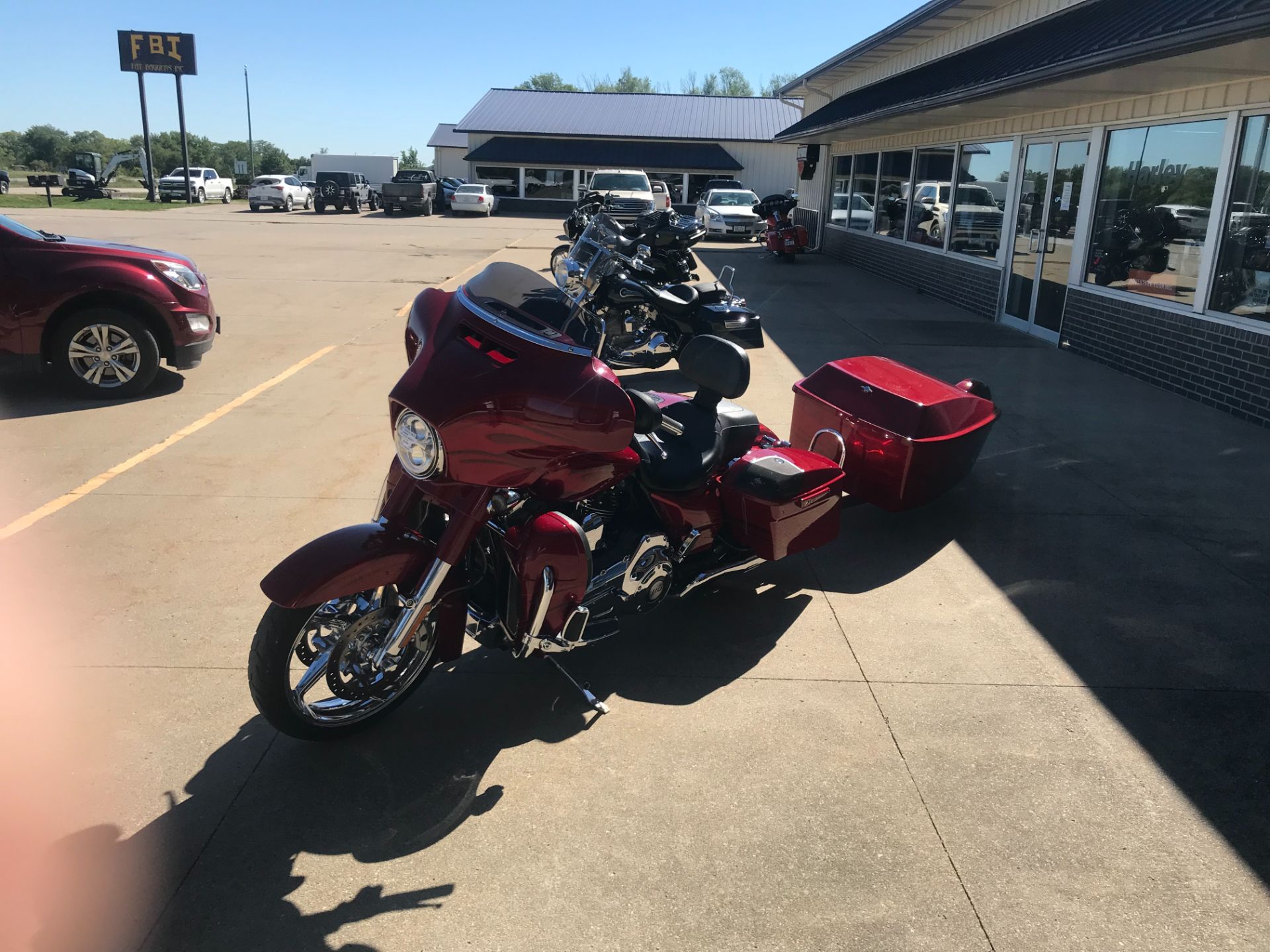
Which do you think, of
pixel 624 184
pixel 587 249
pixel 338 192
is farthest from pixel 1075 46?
pixel 338 192

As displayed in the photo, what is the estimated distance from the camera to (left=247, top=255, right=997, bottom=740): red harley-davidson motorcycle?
2887 millimetres

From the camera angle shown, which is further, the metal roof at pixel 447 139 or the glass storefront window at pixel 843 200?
the metal roof at pixel 447 139

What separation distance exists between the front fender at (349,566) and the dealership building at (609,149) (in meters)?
42.0

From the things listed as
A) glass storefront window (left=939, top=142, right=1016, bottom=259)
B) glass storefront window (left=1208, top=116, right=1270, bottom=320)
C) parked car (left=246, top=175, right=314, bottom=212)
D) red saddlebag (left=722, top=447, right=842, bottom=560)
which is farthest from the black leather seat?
parked car (left=246, top=175, right=314, bottom=212)

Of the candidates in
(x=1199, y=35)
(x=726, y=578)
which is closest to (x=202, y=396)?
(x=726, y=578)

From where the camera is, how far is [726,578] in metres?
4.66

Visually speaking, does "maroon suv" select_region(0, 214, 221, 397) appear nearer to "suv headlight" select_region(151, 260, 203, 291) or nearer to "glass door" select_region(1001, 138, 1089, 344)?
"suv headlight" select_region(151, 260, 203, 291)

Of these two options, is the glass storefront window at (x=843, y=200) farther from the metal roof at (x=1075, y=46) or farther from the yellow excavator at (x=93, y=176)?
the yellow excavator at (x=93, y=176)

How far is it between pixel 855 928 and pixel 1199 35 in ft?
22.0

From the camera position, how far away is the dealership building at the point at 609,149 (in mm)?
44406

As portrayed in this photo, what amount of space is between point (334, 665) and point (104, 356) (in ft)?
18.9

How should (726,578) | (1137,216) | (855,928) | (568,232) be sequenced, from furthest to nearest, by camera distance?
1. (568,232)
2. (1137,216)
3. (726,578)
4. (855,928)

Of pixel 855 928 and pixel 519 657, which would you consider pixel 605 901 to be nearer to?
pixel 855 928

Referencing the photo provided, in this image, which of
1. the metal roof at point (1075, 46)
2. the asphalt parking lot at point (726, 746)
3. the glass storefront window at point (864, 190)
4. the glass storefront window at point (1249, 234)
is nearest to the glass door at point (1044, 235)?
the metal roof at point (1075, 46)
